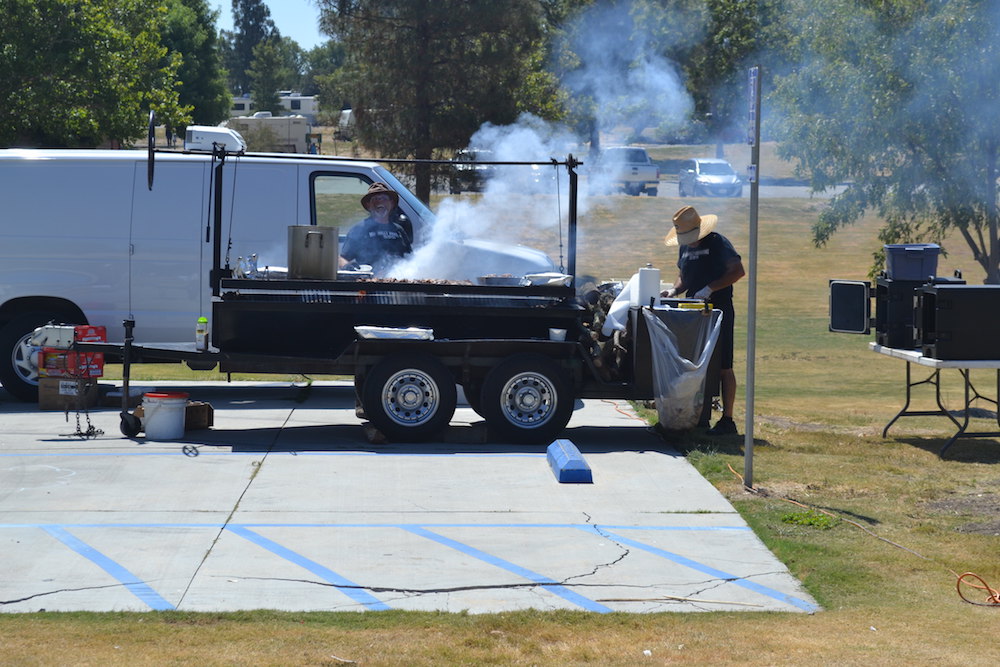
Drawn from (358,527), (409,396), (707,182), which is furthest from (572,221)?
(707,182)

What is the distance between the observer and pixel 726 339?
10.4 m

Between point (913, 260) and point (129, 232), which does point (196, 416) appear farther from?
point (913, 260)

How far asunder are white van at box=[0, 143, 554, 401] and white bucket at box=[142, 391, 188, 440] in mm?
2048

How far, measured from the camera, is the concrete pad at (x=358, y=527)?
6281 millimetres

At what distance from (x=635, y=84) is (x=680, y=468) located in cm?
807

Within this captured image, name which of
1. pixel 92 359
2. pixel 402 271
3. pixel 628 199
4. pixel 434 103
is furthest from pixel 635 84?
pixel 628 199

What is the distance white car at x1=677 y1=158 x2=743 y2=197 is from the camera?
3719 centimetres

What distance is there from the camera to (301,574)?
21.5ft

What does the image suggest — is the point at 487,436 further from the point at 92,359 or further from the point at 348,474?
the point at 92,359

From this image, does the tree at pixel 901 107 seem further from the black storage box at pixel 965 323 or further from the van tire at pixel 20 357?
the van tire at pixel 20 357

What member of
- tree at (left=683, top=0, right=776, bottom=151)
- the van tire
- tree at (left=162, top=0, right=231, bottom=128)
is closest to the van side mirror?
the van tire

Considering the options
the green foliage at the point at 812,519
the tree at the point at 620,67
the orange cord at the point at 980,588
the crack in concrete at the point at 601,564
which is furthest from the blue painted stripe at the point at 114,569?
the tree at the point at 620,67

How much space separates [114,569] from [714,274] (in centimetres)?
592

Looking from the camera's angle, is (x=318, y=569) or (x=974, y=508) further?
(x=974, y=508)
